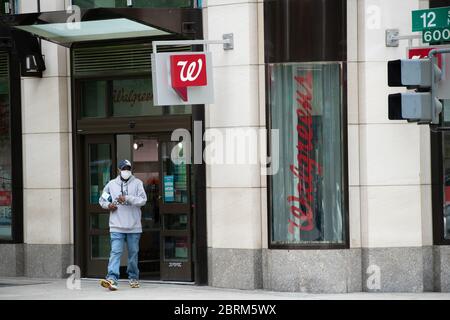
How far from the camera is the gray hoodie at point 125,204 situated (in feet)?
48.5

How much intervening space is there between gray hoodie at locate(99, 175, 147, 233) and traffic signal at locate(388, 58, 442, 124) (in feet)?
16.9

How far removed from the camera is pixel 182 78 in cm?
1416

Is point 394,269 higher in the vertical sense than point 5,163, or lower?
lower

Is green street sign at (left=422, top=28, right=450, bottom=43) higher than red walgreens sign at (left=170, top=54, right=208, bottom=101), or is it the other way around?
green street sign at (left=422, top=28, right=450, bottom=43)

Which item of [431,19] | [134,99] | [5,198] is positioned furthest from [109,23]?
[431,19]

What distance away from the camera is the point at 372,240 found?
14.3 meters

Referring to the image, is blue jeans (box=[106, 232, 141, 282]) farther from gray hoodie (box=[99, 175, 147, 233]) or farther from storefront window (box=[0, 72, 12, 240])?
storefront window (box=[0, 72, 12, 240])

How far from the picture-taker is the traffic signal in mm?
10711

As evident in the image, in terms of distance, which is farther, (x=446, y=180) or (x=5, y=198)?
(x=5, y=198)

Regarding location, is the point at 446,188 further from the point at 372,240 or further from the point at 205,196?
the point at 205,196

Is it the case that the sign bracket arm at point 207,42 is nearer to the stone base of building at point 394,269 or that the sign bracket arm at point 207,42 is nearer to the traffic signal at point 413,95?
the stone base of building at point 394,269

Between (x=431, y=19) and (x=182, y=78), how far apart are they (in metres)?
3.58

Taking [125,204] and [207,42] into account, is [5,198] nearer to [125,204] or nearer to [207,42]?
[125,204]

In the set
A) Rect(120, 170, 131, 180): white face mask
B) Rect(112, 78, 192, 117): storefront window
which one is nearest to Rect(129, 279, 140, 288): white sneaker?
Rect(120, 170, 131, 180): white face mask
